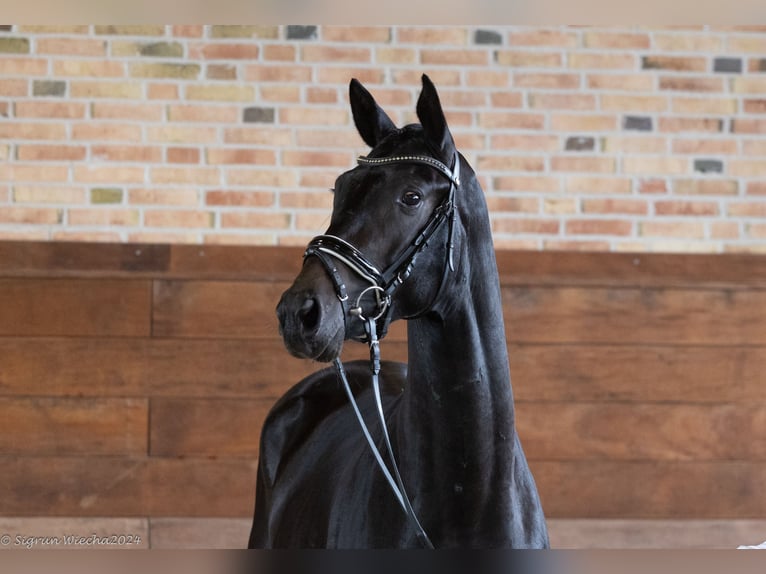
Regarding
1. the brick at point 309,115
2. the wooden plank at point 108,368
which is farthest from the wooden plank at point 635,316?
the brick at point 309,115

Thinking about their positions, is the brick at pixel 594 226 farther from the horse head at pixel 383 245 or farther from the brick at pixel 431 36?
the horse head at pixel 383 245

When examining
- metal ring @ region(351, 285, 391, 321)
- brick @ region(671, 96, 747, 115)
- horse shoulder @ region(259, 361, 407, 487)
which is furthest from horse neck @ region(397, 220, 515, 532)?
brick @ region(671, 96, 747, 115)

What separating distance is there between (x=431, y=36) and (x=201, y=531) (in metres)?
1.67

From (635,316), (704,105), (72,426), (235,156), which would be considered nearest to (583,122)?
(704,105)

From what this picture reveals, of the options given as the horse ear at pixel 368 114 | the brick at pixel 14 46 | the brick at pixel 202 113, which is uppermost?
the brick at pixel 14 46

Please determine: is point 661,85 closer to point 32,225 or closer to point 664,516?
point 664,516

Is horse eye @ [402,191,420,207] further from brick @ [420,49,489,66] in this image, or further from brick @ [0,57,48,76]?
brick @ [0,57,48,76]

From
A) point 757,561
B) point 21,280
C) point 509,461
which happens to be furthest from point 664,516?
point 757,561

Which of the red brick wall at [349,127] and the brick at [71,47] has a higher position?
the brick at [71,47]

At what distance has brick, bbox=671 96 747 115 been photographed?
296cm

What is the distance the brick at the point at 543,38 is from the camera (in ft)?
9.59

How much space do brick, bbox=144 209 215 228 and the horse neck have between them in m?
1.72

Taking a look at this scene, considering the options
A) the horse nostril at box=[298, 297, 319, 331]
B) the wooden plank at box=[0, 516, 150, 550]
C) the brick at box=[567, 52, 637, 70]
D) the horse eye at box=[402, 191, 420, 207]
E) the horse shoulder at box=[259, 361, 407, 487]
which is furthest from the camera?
the brick at box=[567, 52, 637, 70]

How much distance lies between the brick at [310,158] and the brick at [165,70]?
0.37 metres
